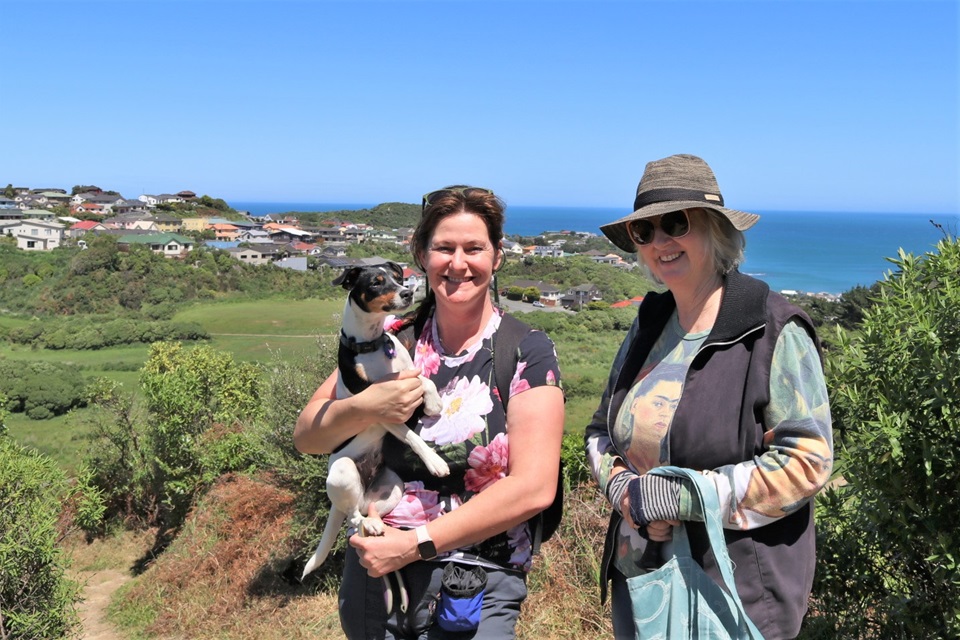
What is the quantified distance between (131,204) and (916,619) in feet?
448

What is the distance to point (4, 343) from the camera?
53.3 meters

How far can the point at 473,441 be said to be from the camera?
236cm

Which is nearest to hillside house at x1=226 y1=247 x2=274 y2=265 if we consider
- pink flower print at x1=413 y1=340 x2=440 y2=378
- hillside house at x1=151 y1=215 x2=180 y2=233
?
hillside house at x1=151 y1=215 x2=180 y2=233

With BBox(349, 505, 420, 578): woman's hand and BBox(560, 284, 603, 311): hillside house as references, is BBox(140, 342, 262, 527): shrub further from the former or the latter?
BBox(560, 284, 603, 311): hillside house

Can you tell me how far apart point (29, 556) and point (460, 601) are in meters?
6.76

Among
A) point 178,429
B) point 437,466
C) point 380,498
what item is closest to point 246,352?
point 178,429

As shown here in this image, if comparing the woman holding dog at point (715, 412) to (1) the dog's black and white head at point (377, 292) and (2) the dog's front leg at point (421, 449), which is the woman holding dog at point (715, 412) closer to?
(2) the dog's front leg at point (421, 449)

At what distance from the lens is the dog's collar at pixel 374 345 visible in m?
2.76

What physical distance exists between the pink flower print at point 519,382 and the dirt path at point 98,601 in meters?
8.52

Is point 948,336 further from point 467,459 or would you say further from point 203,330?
point 203,330

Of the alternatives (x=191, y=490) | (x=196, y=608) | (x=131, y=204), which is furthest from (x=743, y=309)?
(x=131, y=204)

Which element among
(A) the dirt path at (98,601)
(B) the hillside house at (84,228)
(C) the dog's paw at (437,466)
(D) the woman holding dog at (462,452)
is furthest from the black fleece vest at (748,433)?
(B) the hillside house at (84,228)

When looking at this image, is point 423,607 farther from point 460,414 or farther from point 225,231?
point 225,231

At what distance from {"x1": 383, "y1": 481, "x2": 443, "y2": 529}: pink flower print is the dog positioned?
0.04 meters
